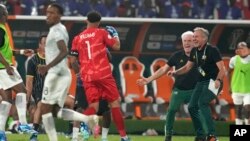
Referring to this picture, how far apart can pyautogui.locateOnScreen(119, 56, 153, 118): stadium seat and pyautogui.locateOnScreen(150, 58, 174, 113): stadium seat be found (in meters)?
0.21

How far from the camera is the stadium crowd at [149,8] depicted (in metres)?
26.4

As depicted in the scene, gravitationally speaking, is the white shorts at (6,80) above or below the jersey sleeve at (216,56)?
below

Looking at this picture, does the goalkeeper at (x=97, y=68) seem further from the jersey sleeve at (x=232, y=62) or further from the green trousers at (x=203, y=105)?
the jersey sleeve at (x=232, y=62)

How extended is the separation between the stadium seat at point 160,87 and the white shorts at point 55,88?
31.5 feet

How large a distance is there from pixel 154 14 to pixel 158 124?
16.2 ft

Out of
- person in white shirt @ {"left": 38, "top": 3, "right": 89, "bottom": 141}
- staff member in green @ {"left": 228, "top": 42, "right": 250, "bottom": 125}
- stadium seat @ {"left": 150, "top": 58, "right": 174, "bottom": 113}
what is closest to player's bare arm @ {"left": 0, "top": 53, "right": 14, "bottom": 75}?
person in white shirt @ {"left": 38, "top": 3, "right": 89, "bottom": 141}

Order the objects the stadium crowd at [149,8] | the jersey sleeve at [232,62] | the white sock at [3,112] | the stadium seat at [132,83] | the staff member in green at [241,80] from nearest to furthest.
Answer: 1. the white sock at [3,112]
2. the staff member in green at [241,80]
3. the jersey sleeve at [232,62]
4. the stadium seat at [132,83]
5. the stadium crowd at [149,8]

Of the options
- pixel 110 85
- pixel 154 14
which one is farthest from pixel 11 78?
pixel 154 14

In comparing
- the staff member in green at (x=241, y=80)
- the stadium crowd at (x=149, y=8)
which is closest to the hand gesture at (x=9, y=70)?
the staff member in green at (x=241, y=80)

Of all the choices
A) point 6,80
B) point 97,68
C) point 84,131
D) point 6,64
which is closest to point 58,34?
point 6,64

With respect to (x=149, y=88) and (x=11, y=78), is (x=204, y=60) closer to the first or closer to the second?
(x=11, y=78)

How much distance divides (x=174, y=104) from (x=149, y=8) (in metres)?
9.96

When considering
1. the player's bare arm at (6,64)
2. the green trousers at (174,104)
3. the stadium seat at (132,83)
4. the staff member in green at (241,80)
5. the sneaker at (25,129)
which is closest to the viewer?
the player's bare arm at (6,64)

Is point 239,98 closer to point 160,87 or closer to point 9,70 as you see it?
point 160,87
